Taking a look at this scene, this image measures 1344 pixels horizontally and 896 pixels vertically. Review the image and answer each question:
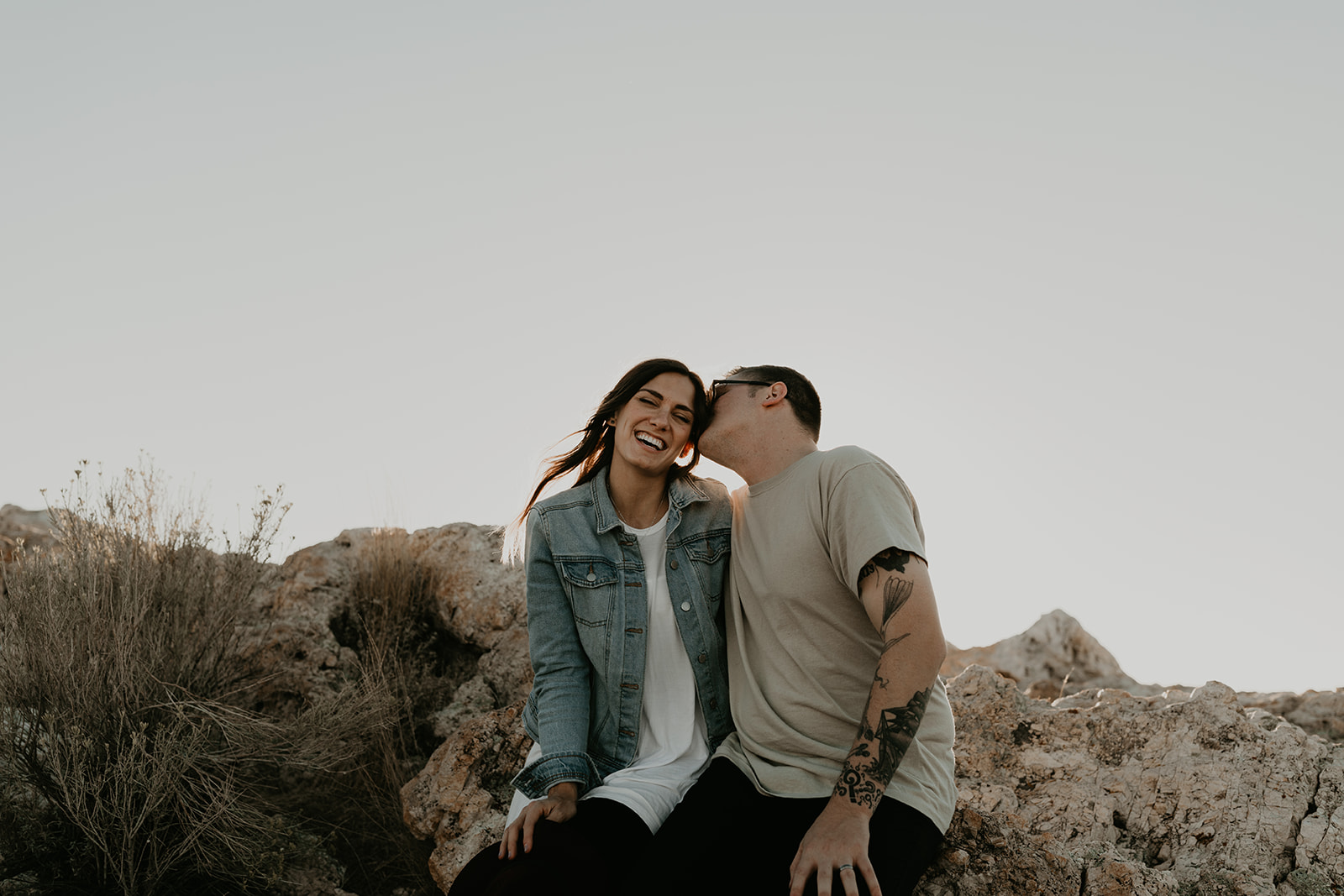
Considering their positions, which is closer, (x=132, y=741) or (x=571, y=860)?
(x=571, y=860)

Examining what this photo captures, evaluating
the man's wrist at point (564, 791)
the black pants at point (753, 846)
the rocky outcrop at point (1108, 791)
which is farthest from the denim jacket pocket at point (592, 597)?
the rocky outcrop at point (1108, 791)

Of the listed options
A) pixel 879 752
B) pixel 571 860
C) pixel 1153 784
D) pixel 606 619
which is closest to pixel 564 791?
pixel 571 860

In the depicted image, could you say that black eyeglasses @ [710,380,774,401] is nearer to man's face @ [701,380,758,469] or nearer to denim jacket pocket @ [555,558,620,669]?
man's face @ [701,380,758,469]

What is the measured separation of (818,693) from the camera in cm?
259

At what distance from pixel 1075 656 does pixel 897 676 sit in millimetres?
3761

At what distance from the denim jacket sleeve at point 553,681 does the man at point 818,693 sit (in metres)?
0.44

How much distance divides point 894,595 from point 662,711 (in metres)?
1.04

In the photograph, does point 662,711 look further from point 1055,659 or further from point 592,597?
point 1055,659

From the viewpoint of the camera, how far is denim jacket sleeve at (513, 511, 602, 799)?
9.10ft

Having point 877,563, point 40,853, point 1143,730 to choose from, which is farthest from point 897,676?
point 40,853

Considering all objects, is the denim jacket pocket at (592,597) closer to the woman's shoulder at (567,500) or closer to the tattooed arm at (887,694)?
the woman's shoulder at (567,500)

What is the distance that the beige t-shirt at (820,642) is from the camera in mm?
2439

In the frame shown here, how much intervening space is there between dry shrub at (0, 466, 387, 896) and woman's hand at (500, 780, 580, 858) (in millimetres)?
1846

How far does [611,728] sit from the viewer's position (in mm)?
2926
